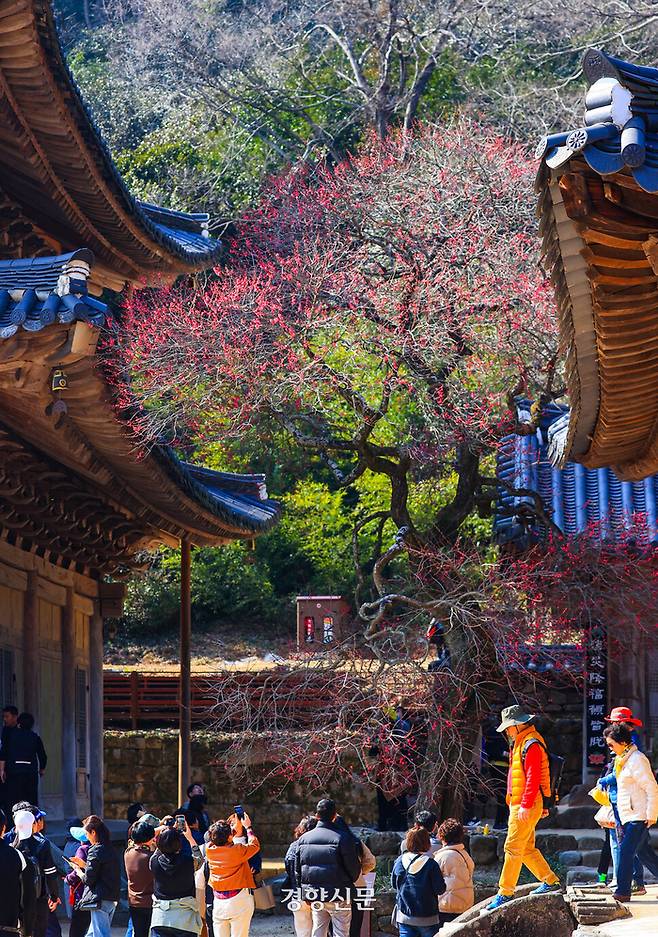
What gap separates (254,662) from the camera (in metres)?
27.7

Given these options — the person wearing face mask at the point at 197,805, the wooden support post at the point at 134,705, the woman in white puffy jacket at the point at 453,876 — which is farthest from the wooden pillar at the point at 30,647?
the wooden support post at the point at 134,705

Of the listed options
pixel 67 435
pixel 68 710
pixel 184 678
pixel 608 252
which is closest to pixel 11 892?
pixel 67 435

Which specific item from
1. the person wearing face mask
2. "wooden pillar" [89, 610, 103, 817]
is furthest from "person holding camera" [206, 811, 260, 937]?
"wooden pillar" [89, 610, 103, 817]

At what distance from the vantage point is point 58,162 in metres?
11.4

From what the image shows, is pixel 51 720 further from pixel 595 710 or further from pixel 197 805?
pixel 595 710

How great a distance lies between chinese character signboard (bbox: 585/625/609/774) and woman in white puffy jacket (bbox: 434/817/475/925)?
358 inches

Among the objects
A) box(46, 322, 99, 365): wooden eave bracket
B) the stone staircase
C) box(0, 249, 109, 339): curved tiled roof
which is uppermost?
box(0, 249, 109, 339): curved tiled roof

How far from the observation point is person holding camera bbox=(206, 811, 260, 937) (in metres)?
9.09

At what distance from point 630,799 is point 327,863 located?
206 cm

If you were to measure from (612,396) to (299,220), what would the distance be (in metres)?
17.2

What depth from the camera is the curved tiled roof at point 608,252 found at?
175 inches

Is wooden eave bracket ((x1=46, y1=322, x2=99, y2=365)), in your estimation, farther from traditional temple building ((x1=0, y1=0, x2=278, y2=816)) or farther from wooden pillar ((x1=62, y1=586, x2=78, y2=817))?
wooden pillar ((x1=62, y1=586, x2=78, y2=817))

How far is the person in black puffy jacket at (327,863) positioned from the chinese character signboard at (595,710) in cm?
957

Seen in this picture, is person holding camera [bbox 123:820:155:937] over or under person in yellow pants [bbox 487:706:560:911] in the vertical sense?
under
